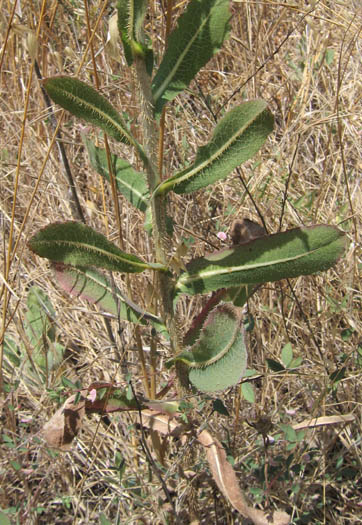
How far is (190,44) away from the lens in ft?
3.65

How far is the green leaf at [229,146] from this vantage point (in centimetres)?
109

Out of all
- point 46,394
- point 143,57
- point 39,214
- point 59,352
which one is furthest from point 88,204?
point 143,57

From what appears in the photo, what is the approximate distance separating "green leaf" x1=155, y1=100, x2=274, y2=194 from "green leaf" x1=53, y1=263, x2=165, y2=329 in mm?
279

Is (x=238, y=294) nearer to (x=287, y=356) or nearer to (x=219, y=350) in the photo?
(x=219, y=350)

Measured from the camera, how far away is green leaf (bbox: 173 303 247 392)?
1175mm

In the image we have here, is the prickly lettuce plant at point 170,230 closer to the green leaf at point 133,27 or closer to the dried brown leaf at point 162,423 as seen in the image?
the green leaf at point 133,27

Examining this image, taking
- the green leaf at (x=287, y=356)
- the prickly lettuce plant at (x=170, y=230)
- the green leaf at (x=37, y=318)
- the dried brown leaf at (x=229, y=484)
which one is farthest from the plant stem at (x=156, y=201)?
the green leaf at (x=37, y=318)

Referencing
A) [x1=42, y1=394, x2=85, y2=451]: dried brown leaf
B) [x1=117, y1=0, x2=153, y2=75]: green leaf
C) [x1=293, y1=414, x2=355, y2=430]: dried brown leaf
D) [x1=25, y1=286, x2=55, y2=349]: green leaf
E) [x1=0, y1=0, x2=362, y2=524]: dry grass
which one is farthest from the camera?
[x1=25, y1=286, x2=55, y2=349]: green leaf

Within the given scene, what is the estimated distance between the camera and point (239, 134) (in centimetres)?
111

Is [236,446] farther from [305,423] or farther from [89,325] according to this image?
[89,325]

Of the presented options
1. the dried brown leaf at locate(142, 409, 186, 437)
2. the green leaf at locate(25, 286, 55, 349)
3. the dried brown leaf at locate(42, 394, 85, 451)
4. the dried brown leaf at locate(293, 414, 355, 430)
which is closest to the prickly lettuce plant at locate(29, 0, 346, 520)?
the dried brown leaf at locate(142, 409, 186, 437)

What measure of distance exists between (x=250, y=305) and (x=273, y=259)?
2.09 feet

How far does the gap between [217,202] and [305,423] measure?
0.89m

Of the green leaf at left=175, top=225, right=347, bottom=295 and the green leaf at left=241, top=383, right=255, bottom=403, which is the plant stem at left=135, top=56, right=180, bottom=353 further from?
the green leaf at left=241, top=383, right=255, bottom=403
